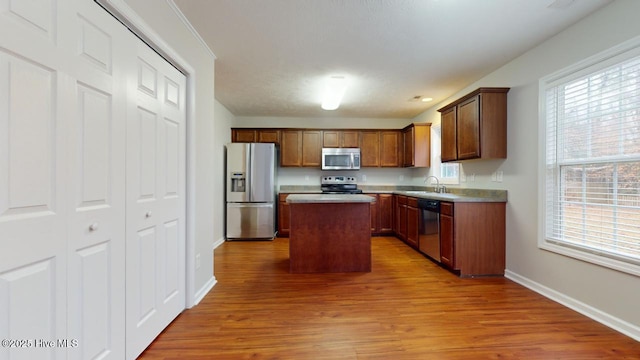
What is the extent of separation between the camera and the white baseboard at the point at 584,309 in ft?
6.13

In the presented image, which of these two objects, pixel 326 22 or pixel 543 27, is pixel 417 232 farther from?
pixel 326 22

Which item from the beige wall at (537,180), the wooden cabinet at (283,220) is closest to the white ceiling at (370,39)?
the beige wall at (537,180)

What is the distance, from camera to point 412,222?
4211 mm

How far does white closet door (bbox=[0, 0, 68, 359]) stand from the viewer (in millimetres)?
939

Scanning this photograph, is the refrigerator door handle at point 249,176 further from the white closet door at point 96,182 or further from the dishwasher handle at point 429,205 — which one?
the white closet door at point 96,182

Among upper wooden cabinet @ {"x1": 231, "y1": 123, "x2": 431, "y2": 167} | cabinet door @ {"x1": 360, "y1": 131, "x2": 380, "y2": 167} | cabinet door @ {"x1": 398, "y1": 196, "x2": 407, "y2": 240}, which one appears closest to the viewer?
cabinet door @ {"x1": 398, "y1": 196, "x2": 407, "y2": 240}

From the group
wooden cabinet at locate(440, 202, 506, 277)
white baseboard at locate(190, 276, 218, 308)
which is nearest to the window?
wooden cabinet at locate(440, 202, 506, 277)

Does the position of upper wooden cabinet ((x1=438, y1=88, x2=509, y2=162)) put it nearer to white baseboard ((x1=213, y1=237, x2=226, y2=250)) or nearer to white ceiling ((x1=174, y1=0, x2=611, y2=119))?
white ceiling ((x1=174, y1=0, x2=611, y2=119))

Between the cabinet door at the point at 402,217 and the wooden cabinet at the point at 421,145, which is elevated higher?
the wooden cabinet at the point at 421,145

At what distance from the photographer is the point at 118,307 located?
4.75ft

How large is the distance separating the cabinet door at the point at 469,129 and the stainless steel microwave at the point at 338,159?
2222 millimetres

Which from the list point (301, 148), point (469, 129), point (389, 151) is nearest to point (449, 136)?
point (469, 129)

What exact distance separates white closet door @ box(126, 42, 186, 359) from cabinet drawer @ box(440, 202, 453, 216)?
9.25ft

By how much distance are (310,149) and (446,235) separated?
10.0ft
